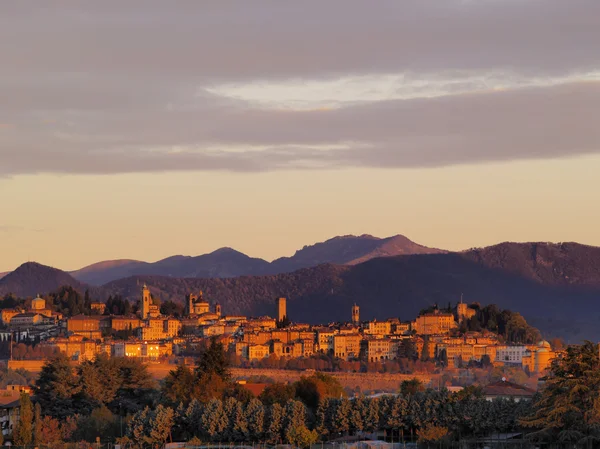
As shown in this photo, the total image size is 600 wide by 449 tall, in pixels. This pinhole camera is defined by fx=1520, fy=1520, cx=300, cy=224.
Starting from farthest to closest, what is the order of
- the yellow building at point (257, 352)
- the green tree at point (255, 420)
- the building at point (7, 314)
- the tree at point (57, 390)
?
the building at point (7, 314) < the yellow building at point (257, 352) < the tree at point (57, 390) < the green tree at point (255, 420)

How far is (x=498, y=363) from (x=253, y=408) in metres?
92.1

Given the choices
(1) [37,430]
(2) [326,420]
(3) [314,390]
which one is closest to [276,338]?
(3) [314,390]

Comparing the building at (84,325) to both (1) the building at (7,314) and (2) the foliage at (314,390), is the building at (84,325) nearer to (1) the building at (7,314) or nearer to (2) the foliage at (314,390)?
(1) the building at (7,314)

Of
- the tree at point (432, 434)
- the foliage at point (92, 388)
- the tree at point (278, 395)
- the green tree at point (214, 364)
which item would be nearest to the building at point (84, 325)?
the foliage at point (92, 388)

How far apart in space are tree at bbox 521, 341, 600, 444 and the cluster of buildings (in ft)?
294

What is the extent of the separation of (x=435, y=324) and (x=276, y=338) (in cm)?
1731

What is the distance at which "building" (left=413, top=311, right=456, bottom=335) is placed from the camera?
524 ft

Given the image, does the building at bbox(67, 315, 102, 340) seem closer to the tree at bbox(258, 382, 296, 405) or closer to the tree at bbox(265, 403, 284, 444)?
the tree at bbox(258, 382, 296, 405)

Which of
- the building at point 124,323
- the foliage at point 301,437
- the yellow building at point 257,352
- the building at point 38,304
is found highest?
the building at point 38,304

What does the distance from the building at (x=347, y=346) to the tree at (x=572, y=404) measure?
102m

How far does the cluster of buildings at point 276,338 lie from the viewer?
147125 mm

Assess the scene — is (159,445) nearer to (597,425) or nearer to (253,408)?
(253,408)

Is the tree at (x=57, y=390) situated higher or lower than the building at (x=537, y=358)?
lower

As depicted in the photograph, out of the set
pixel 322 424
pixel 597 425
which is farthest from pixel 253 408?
pixel 597 425
